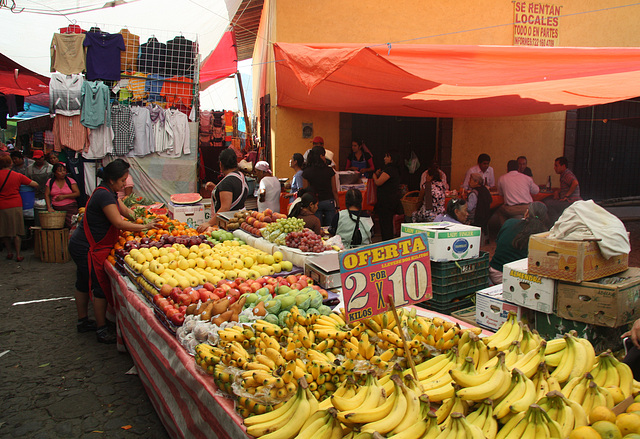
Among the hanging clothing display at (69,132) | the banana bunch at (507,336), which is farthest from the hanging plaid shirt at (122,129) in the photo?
the banana bunch at (507,336)

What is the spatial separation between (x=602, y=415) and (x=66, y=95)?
992cm

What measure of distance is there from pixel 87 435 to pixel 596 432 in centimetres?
348

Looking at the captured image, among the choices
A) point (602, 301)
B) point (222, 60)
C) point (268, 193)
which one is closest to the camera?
point (602, 301)

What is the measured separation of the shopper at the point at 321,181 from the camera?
23.6 ft

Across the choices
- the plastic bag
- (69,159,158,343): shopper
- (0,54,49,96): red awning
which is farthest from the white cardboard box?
(0,54,49,96): red awning

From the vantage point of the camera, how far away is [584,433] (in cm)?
159

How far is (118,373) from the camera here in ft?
14.8

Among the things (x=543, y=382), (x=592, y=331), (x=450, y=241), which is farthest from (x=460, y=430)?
(x=450, y=241)

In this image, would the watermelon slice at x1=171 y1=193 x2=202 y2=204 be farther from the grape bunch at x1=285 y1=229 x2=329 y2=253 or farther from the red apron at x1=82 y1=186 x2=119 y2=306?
the grape bunch at x1=285 y1=229 x2=329 y2=253

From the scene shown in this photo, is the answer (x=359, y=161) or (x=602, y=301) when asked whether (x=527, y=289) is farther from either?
(x=359, y=161)

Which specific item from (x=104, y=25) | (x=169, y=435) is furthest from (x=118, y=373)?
(x=104, y=25)

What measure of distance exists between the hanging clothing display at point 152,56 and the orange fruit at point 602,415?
1050 centimetres

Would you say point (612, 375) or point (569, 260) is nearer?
point (612, 375)

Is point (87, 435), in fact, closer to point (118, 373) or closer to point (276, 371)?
point (118, 373)
